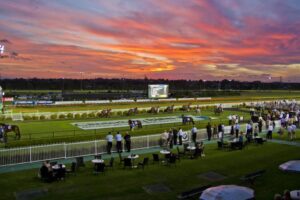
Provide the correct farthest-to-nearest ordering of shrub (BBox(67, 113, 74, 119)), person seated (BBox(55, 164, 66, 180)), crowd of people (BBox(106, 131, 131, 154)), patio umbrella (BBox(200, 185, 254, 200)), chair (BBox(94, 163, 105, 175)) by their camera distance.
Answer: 1. shrub (BBox(67, 113, 74, 119))
2. crowd of people (BBox(106, 131, 131, 154))
3. chair (BBox(94, 163, 105, 175))
4. person seated (BBox(55, 164, 66, 180))
5. patio umbrella (BBox(200, 185, 254, 200))

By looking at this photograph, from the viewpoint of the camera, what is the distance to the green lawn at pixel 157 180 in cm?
1555

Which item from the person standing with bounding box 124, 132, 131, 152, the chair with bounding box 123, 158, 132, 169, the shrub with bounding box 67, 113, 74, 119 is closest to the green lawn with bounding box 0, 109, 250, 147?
the shrub with bounding box 67, 113, 74, 119

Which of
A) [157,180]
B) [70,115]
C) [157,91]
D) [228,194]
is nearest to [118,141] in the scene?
[157,180]

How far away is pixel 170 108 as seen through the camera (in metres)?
53.0

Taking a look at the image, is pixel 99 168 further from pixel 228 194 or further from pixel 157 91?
pixel 157 91

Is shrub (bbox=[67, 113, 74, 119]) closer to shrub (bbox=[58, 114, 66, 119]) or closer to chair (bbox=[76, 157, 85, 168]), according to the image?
shrub (bbox=[58, 114, 66, 119])

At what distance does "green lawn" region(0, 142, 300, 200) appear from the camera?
15.6m

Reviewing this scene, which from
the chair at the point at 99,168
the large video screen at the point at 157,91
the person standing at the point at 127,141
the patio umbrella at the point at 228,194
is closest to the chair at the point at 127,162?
the chair at the point at 99,168

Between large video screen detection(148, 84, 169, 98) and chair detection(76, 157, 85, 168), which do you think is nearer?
chair detection(76, 157, 85, 168)

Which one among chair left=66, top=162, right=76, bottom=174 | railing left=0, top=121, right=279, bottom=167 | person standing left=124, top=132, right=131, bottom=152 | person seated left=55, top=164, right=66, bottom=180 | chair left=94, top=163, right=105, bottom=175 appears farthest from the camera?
person standing left=124, top=132, right=131, bottom=152

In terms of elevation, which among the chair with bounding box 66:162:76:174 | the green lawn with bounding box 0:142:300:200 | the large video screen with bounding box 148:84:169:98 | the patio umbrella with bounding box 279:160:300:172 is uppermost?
the large video screen with bounding box 148:84:169:98

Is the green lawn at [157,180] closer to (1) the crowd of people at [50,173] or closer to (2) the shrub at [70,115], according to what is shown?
(1) the crowd of people at [50,173]

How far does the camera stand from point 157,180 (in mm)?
17719

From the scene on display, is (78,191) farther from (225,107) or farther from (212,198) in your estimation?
(225,107)
